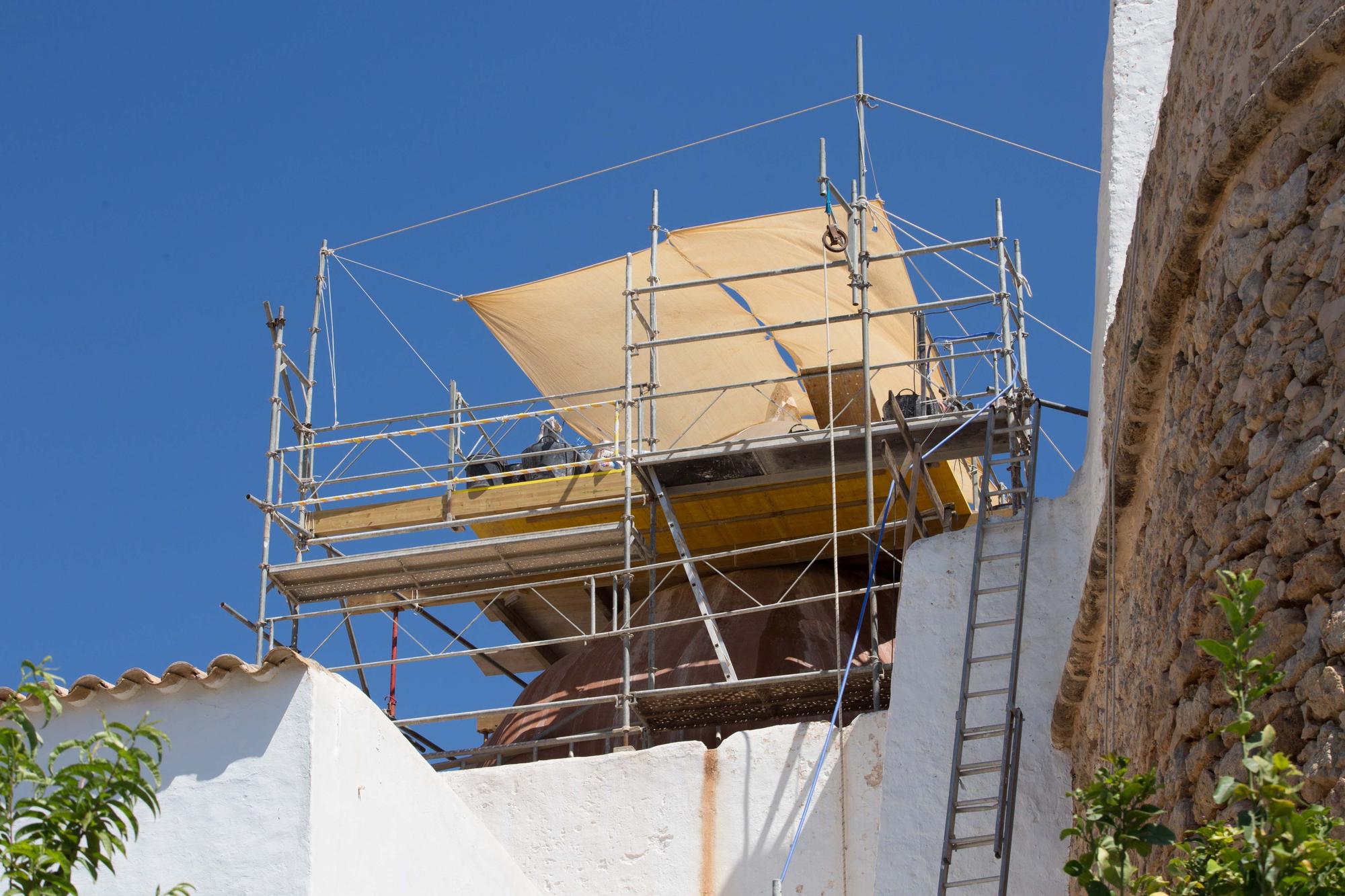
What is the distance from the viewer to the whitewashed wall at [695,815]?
1032cm

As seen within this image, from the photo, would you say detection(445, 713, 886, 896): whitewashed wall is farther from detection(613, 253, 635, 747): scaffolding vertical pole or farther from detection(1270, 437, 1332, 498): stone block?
detection(1270, 437, 1332, 498): stone block

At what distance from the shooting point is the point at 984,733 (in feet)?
30.2

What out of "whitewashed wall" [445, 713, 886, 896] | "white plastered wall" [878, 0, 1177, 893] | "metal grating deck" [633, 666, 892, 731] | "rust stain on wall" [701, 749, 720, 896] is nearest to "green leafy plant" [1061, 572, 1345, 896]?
"white plastered wall" [878, 0, 1177, 893]

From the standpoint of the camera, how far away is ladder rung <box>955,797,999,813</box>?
888cm

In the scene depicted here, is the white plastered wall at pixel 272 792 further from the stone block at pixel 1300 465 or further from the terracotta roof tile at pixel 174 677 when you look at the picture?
the stone block at pixel 1300 465

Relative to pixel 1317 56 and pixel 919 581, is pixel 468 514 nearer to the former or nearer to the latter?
pixel 919 581

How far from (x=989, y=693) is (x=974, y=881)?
3.51 ft

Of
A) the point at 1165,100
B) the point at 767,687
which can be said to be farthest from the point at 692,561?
the point at 1165,100

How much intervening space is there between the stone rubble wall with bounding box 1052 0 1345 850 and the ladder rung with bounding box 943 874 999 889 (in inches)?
80.3

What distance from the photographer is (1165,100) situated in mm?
6715

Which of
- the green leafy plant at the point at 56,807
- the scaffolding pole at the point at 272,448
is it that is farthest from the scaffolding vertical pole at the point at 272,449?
the green leafy plant at the point at 56,807

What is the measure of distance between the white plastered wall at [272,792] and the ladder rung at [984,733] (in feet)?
9.64

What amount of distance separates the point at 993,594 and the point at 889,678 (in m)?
2.18

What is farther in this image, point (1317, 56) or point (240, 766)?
point (240, 766)
